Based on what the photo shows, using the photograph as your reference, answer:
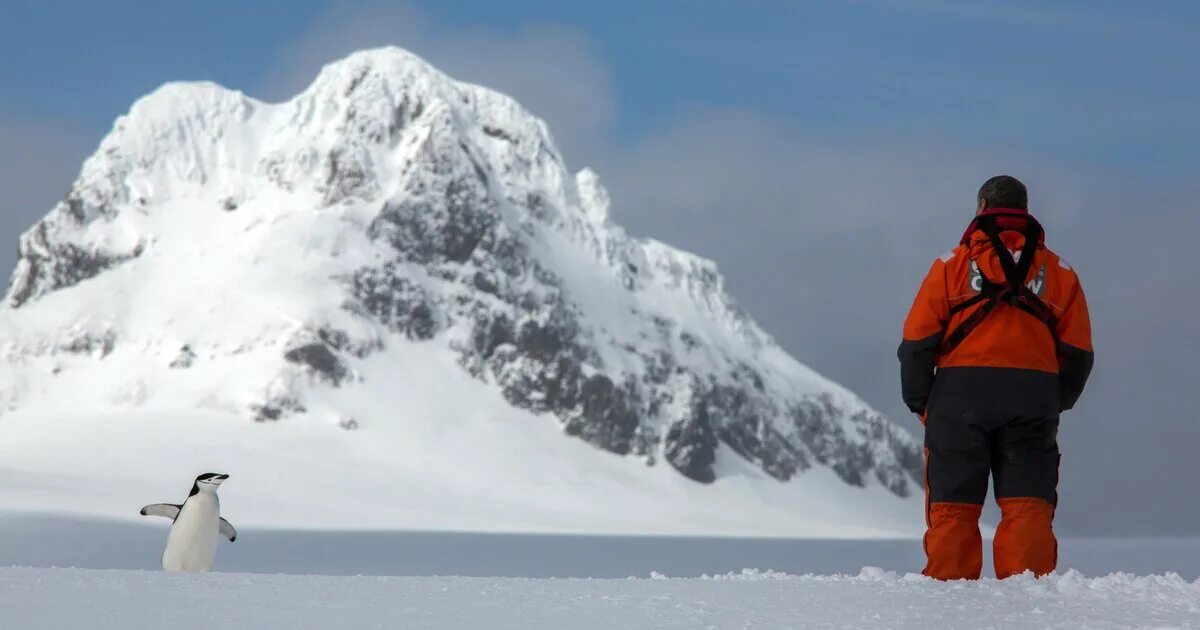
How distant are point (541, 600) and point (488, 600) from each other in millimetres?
326

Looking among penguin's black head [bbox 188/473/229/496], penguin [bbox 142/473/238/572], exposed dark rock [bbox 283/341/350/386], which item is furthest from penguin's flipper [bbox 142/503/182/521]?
exposed dark rock [bbox 283/341/350/386]

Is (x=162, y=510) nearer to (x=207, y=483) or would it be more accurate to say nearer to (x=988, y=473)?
(x=207, y=483)

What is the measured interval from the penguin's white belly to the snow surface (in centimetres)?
445

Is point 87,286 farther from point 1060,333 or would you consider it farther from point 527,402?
point 1060,333

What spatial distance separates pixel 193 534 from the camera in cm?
1369

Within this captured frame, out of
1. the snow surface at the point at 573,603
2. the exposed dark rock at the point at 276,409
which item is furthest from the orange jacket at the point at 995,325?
the exposed dark rock at the point at 276,409

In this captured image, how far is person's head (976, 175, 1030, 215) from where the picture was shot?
959 cm

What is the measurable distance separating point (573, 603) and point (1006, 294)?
372 centimetres

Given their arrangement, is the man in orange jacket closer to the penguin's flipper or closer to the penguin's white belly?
the penguin's white belly

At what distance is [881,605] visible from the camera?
7773 millimetres

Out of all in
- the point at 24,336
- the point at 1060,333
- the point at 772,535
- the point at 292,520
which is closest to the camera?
the point at 1060,333

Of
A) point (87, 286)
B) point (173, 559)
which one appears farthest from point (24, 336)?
point (173, 559)

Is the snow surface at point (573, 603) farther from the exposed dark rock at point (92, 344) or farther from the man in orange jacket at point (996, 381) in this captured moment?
the exposed dark rock at point (92, 344)

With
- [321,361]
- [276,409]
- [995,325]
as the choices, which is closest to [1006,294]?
[995,325]
